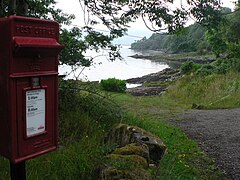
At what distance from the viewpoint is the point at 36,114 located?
212 cm

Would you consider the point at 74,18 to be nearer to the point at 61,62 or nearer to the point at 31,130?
the point at 61,62

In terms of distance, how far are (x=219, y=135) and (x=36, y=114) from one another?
6532mm

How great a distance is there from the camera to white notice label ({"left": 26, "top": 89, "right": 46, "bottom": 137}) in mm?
2059

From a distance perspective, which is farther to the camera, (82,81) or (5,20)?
(82,81)

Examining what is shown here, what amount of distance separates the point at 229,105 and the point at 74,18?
8825 mm

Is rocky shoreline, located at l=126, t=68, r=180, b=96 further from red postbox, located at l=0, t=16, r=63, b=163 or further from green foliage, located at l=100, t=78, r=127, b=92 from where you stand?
red postbox, located at l=0, t=16, r=63, b=163

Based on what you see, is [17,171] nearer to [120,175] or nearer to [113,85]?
[120,175]

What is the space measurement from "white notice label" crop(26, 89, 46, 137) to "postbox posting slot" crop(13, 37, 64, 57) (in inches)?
9.5

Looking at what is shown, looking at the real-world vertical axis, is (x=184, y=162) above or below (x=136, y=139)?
below

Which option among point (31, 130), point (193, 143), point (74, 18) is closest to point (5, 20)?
point (31, 130)

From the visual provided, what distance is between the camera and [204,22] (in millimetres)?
5699

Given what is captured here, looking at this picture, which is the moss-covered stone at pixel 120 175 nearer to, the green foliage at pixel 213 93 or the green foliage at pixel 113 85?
the green foliage at pixel 213 93

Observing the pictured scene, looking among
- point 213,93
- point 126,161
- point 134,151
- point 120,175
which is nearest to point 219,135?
point 134,151

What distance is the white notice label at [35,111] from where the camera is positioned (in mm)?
2059
